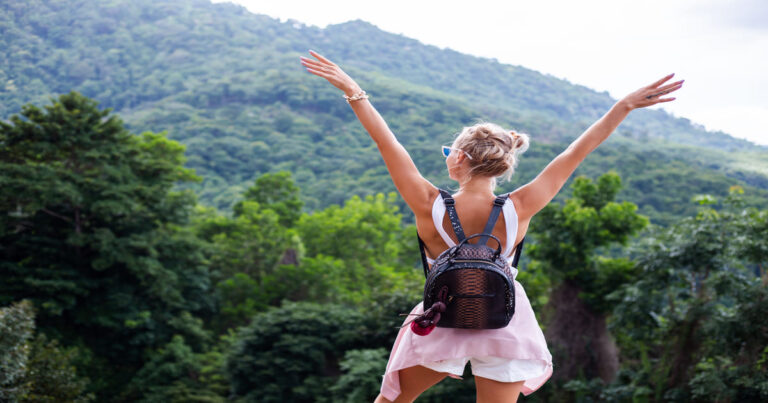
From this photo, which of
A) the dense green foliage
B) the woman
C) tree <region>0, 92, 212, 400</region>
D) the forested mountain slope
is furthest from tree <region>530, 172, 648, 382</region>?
tree <region>0, 92, 212, 400</region>

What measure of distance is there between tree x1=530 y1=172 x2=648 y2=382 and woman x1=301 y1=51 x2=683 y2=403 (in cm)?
1026

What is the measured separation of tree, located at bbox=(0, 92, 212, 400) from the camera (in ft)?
50.4

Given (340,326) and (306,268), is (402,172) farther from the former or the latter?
(306,268)

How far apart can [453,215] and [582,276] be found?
10935 millimetres

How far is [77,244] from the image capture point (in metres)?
16.0

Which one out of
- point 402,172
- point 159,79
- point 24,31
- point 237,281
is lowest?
point 237,281

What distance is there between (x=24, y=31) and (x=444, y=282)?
20.5 meters

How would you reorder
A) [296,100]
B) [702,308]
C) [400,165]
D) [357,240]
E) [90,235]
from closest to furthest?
[400,165] < [702,308] < [90,235] < [357,240] < [296,100]

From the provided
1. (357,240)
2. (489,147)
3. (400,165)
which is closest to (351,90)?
(400,165)

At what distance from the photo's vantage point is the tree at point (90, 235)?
15.4 metres

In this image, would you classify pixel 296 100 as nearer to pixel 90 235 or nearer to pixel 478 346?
pixel 90 235

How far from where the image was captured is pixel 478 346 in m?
1.64

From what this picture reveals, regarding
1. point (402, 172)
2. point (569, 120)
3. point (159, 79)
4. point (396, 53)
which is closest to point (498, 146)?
point (402, 172)

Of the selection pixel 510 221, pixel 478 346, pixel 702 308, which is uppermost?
pixel 510 221
